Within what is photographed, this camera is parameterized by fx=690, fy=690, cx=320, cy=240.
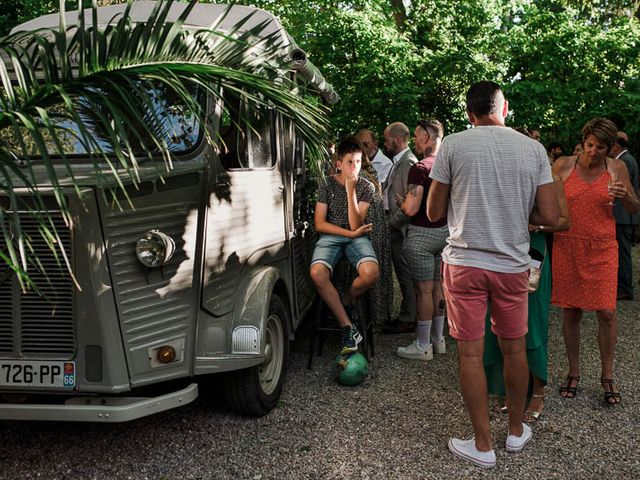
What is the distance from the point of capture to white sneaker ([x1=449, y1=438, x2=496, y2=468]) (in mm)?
3926

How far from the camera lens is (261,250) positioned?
4.72 meters

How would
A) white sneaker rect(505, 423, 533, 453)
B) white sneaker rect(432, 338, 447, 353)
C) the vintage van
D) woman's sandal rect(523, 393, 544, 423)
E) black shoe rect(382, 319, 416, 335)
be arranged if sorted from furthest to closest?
black shoe rect(382, 319, 416, 335) → white sneaker rect(432, 338, 447, 353) → woman's sandal rect(523, 393, 544, 423) → white sneaker rect(505, 423, 533, 453) → the vintage van

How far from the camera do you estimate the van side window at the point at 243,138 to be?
414 cm

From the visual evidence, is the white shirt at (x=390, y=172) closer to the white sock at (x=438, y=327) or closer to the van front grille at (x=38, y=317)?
the white sock at (x=438, y=327)

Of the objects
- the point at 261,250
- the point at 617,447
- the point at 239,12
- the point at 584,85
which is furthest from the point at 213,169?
the point at 584,85

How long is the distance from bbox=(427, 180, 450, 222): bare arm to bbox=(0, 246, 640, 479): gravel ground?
1.44 m

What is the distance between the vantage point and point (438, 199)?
154 inches

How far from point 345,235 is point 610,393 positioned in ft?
7.60

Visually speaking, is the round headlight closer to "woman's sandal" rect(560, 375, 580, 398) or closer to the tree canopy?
"woman's sandal" rect(560, 375, 580, 398)

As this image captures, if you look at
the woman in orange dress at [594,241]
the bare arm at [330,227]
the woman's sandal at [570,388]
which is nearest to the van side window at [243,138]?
the bare arm at [330,227]

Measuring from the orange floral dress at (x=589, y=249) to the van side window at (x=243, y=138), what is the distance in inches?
85.4

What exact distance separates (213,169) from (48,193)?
107cm

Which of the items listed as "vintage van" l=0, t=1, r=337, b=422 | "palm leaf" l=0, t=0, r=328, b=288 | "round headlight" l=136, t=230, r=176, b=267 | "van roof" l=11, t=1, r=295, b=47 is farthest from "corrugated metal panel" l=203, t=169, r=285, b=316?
"van roof" l=11, t=1, r=295, b=47

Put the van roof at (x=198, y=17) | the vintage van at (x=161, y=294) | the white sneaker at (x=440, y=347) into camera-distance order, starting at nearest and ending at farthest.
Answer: the vintage van at (x=161, y=294), the van roof at (x=198, y=17), the white sneaker at (x=440, y=347)
